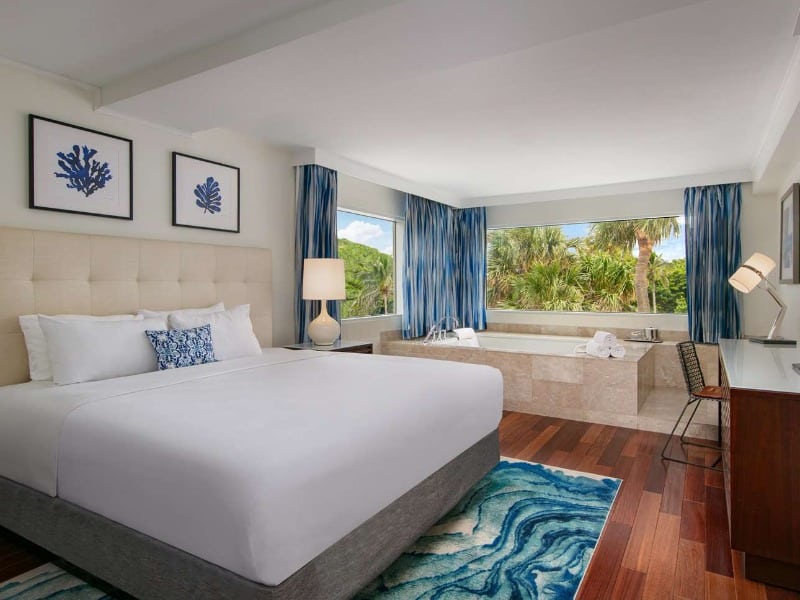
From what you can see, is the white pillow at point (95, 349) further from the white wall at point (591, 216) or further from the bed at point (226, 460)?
the white wall at point (591, 216)

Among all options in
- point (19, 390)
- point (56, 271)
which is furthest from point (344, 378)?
point (56, 271)

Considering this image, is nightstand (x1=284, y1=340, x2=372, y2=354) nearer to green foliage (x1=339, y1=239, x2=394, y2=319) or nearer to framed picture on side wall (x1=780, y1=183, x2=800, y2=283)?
green foliage (x1=339, y1=239, x2=394, y2=319)

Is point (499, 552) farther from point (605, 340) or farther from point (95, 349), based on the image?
point (605, 340)

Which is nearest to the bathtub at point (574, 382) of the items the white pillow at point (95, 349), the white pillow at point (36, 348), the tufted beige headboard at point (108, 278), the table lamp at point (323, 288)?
the table lamp at point (323, 288)

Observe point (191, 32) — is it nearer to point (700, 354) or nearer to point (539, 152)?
point (539, 152)

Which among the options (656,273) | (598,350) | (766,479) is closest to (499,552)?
(766,479)

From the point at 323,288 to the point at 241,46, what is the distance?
2.03m

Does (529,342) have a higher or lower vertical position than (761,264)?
lower

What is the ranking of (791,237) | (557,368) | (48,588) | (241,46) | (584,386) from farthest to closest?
(557,368) → (584,386) → (791,237) → (241,46) → (48,588)

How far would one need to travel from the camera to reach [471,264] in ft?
22.6

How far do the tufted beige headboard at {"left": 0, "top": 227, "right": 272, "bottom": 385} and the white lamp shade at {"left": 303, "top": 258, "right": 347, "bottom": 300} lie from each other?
35 cm

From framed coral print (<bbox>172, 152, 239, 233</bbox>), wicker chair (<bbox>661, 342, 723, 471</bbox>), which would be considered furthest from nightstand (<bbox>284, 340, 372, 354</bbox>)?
wicker chair (<bbox>661, 342, 723, 471</bbox>)

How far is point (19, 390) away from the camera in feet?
7.64

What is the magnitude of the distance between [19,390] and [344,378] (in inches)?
57.8
